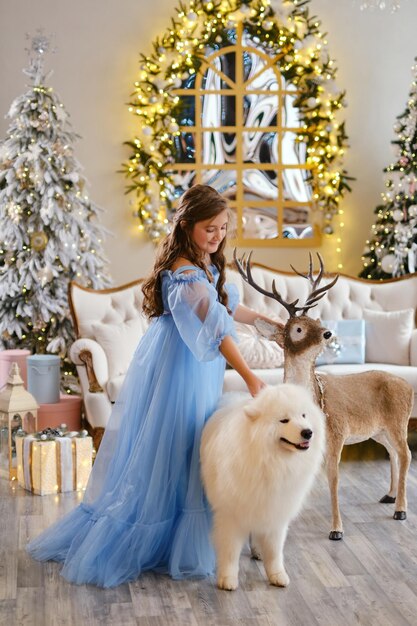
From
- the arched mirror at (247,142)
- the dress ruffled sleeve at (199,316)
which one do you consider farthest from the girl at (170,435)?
the arched mirror at (247,142)

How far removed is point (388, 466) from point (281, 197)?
2.50 m

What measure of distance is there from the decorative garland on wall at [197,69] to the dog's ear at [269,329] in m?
3.09

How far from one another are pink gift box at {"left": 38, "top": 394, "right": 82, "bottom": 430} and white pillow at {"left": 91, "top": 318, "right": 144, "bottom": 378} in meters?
0.35

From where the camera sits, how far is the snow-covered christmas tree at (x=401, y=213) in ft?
20.4

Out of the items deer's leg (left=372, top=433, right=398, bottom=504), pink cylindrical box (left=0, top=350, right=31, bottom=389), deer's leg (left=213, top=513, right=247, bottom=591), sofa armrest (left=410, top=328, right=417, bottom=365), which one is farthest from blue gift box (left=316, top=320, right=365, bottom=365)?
deer's leg (left=213, top=513, right=247, bottom=591)

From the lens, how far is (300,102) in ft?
21.6

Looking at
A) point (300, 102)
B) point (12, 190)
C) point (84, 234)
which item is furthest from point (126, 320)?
point (300, 102)

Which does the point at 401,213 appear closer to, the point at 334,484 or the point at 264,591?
the point at 334,484

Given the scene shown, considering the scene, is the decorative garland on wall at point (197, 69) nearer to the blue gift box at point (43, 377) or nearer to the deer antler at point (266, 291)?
the blue gift box at point (43, 377)

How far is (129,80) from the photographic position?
21.2ft

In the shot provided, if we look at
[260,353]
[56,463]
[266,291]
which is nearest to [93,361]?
[56,463]

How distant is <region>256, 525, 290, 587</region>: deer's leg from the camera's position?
307 cm

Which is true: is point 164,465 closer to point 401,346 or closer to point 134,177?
point 401,346

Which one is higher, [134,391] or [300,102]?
[300,102]
